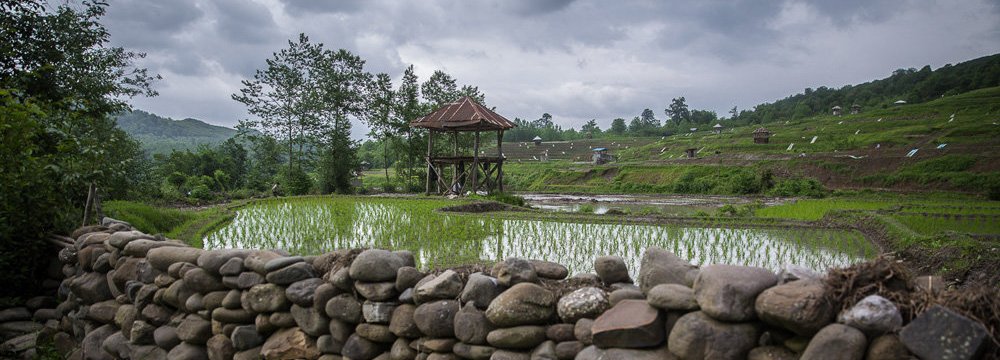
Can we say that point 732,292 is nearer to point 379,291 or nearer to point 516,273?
point 516,273

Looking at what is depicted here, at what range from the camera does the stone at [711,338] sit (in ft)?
9.69

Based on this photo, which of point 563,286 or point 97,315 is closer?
point 563,286

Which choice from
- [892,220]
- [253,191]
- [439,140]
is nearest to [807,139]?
[439,140]

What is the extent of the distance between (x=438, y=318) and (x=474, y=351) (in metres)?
0.36

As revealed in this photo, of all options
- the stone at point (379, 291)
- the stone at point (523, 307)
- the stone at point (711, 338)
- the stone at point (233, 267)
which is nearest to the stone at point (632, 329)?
the stone at point (711, 338)

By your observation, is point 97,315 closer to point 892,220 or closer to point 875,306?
point 875,306

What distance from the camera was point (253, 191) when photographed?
2877 cm

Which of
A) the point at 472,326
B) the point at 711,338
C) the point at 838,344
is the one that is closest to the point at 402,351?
the point at 472,326

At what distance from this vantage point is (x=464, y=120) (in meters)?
24.3

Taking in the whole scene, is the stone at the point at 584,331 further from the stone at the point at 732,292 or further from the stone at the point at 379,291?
the stone at the point at 379,291

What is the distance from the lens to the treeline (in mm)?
60000

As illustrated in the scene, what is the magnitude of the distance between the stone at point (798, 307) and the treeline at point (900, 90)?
→ 71.9 meters

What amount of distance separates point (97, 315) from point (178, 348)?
4.89ft

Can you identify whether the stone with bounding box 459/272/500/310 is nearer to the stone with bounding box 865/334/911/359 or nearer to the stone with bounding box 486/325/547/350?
the stone with bounding box 486/325/547/350
